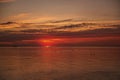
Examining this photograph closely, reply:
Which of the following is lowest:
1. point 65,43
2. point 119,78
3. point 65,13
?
point 119,78

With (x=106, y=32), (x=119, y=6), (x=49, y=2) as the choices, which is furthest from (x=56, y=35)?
(x=119, y=6)

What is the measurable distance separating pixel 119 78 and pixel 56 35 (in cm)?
90

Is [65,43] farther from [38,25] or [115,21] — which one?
[115,21]

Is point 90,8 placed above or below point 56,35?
above

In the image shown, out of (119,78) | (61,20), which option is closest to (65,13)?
(61,20)

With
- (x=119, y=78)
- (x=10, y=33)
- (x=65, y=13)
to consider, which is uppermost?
(x=65, y=13)

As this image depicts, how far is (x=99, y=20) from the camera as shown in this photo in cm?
270

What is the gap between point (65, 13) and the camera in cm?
278

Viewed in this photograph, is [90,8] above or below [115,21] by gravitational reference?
above

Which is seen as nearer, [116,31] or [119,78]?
[116,31]

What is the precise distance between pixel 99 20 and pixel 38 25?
70 cm

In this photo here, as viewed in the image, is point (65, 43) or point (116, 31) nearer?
point (116, 31)

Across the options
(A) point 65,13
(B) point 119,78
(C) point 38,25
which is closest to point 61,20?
(A) point 65,13

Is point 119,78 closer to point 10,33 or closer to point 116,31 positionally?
point 116,31
